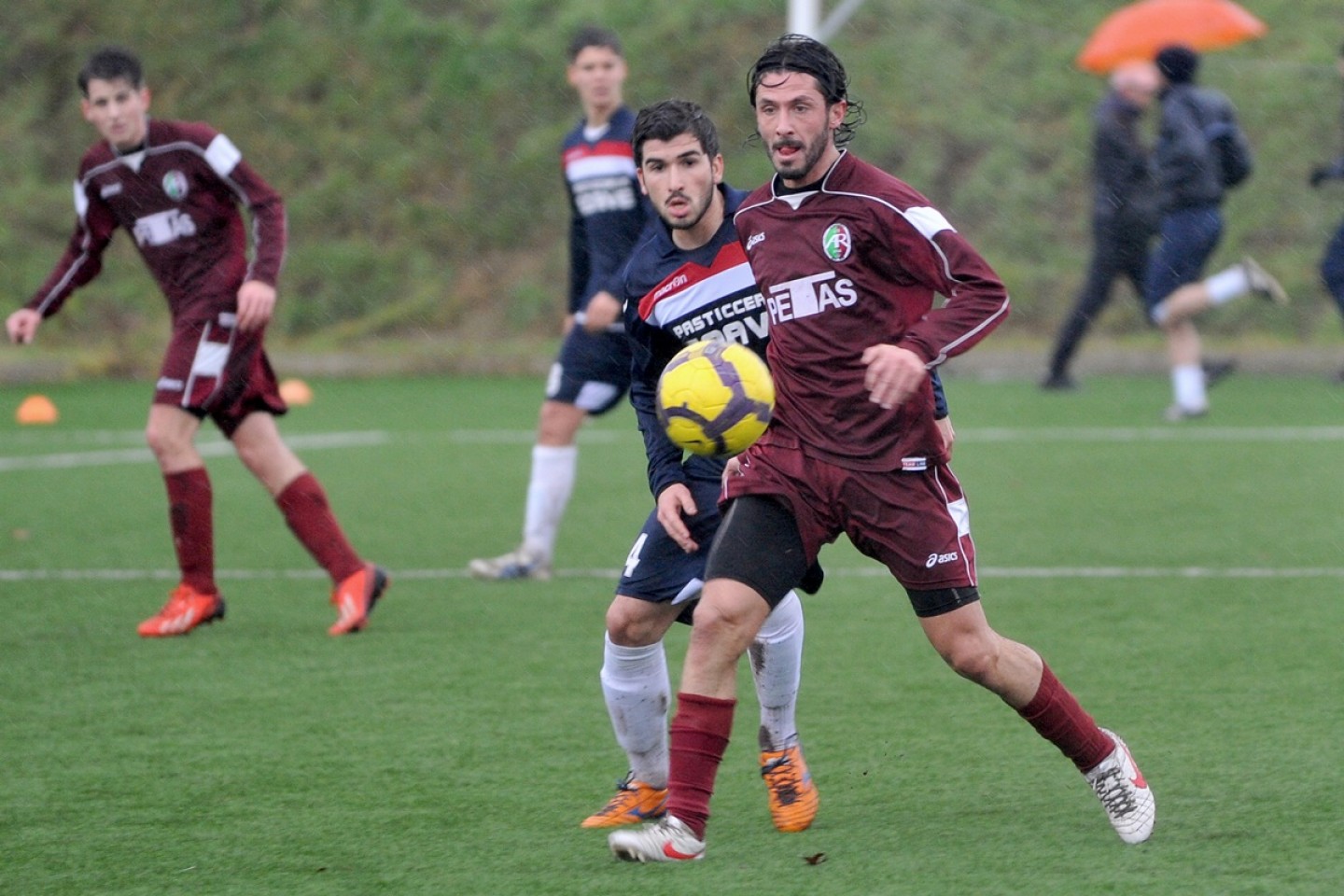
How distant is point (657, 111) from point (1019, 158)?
1483cm

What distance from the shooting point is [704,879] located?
3855 mm

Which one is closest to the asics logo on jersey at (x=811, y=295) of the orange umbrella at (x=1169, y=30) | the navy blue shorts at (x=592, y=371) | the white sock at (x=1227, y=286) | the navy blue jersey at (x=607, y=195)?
the navy blue shorts at (x=592, y=371)

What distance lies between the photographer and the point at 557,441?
7910 mm

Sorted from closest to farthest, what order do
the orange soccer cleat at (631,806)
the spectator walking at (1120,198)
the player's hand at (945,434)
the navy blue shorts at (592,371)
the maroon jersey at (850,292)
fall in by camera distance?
the maroon jersey at (850,292) → the player's hand at (945,434) → the orange soccer cleat at (631,806) → the navy blue shorts at (592,371) → the spectator walking at (1120,198)

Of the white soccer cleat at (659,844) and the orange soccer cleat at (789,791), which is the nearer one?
the white soccer cleat at (659,844)

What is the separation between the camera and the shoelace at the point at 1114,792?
160 inches

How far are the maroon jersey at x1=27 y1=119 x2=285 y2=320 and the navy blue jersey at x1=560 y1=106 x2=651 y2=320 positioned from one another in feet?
4.44

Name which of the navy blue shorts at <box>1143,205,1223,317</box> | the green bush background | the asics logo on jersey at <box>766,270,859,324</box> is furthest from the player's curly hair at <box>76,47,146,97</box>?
the green bush background

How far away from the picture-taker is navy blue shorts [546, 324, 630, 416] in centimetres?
758

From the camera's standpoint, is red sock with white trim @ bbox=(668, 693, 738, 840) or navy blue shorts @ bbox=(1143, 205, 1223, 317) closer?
red sock with white trim @ bbox=(668, 693, 738, 840)

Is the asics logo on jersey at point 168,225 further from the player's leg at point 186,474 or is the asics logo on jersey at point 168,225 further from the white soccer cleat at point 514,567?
the white soccer cleat at point 514,567

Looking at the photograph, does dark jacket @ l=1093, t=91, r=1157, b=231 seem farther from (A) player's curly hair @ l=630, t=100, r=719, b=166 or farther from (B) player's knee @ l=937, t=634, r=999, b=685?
(B) player's knee @ l=937, t=634, r=999, b=685

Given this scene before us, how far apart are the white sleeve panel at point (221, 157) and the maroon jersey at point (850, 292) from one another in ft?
10.6

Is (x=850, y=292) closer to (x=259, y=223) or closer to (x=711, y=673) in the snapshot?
(x=711, y=673)
